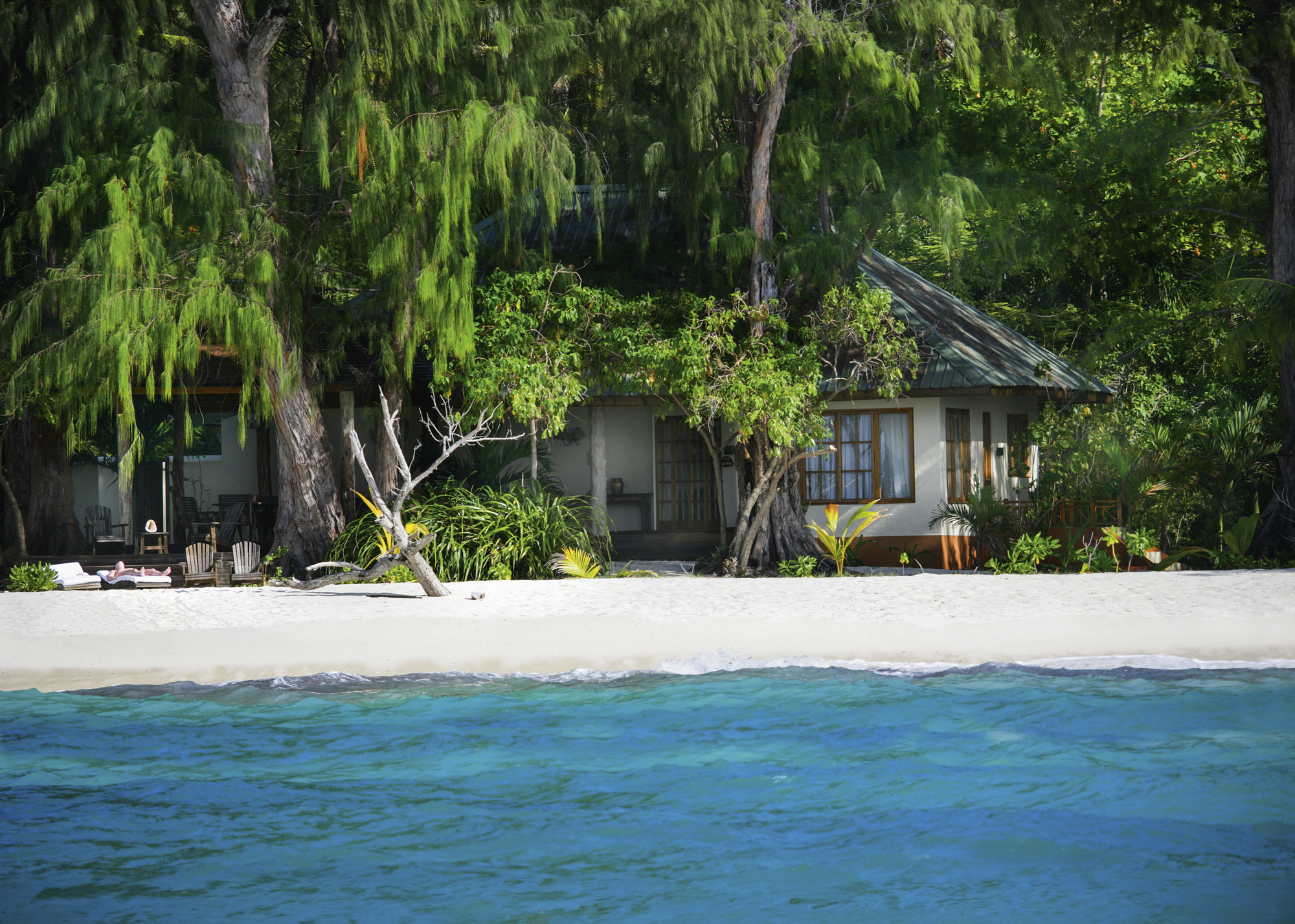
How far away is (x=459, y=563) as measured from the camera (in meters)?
14.6

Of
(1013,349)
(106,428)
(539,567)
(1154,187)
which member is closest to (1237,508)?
(1013,349)

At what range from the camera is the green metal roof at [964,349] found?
1631cm

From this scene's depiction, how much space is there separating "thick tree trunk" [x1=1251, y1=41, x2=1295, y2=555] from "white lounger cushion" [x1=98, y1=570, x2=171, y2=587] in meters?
12.6

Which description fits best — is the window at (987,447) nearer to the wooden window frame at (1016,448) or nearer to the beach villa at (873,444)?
the beach villa at (873,444)

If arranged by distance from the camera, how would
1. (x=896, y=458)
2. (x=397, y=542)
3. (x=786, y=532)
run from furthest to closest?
(x=896, y=458) < (x=786, y=532) < (x=397, y=542)

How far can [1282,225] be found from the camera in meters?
15.5

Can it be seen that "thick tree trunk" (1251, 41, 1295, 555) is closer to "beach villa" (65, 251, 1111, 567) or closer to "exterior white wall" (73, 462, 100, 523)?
"beach villa" (65, 251, 1111, 567)

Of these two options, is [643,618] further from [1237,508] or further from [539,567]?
[1237,508]

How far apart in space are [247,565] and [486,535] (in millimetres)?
2824

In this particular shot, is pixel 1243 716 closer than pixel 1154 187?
Yes

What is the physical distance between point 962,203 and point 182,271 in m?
8.59

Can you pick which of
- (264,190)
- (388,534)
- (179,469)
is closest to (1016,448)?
(388,534)

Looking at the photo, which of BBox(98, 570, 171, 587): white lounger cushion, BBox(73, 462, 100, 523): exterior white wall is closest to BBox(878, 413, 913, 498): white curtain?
BBox(98, 570, 171, 587): white lounger cushion

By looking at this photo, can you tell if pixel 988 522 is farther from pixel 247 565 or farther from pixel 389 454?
pixel 247 565
